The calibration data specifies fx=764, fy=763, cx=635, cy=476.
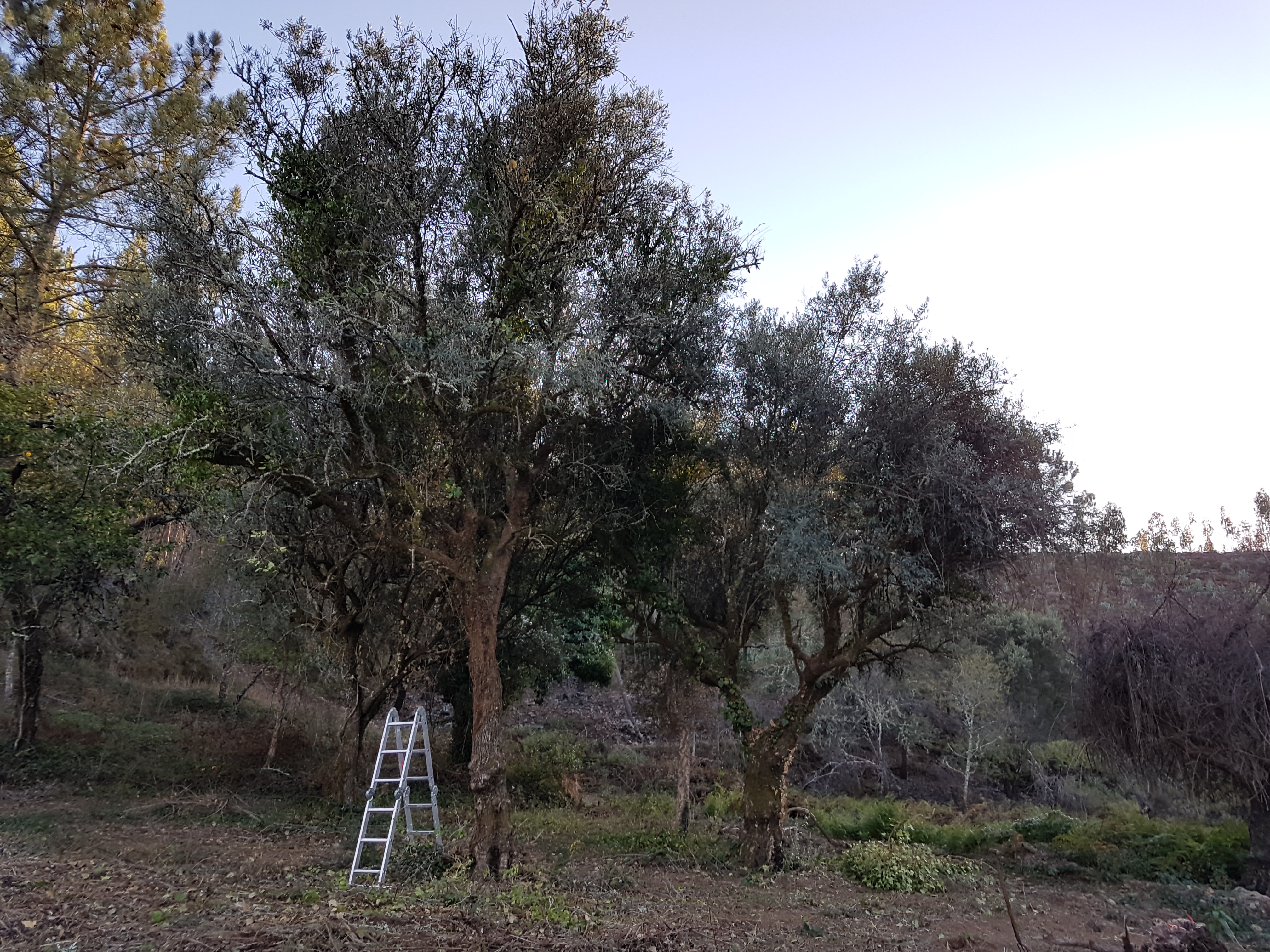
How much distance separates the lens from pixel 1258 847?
11.9m

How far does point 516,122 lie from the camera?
9445 millimetres

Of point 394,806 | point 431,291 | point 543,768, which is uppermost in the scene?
point 431,291

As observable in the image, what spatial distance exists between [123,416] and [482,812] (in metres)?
6.84

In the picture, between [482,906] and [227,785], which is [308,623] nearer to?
[227,785]

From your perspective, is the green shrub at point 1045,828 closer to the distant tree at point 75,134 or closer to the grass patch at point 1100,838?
the grass patch at point 1100,838

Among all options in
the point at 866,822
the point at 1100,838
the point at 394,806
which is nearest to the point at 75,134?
the point at 394,806

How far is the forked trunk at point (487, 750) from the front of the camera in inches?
343

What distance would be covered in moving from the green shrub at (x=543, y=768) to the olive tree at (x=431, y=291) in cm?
935

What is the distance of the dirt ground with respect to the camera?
19.0 ft

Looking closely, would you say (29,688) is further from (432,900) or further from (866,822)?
(866,822)

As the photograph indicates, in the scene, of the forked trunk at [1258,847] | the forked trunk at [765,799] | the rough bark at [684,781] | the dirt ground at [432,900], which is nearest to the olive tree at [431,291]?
the dirt ground at [432,900]

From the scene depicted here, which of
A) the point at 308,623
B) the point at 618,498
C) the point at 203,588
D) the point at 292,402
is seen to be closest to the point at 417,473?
the point at 292,402

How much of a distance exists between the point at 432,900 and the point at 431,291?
22.4 feet

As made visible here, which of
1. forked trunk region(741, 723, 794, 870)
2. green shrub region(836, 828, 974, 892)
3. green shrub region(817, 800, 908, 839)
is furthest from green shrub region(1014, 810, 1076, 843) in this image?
forked trunk region(741, 723, 794, 870)
